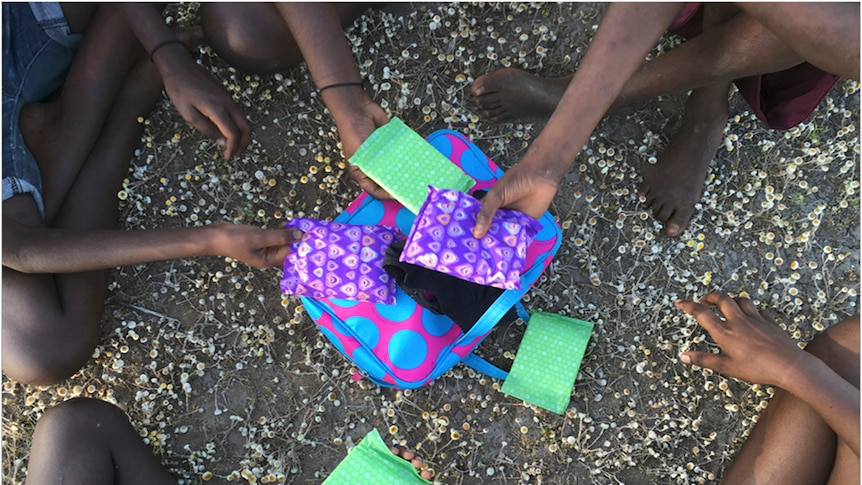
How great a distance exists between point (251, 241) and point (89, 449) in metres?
→ 0.93

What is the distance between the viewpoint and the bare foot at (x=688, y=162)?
2.35m

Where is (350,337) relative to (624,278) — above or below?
below

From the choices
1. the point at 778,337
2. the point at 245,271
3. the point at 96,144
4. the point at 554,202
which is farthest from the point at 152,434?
the point at 778,337

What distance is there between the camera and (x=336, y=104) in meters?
2.02

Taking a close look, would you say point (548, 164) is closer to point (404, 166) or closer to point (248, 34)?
point (404, 166)

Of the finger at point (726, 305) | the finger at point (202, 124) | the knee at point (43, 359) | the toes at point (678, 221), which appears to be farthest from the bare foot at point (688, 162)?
the knee at point (43, 359)

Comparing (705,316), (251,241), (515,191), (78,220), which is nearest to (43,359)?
(78,220)

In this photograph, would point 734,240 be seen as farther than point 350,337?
Yes

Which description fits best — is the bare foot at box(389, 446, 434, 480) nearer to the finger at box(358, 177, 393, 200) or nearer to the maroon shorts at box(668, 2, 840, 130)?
the finger at box(358, 177, 393, 200)

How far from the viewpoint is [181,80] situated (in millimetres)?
2105

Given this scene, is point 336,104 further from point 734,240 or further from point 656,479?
point 656,479

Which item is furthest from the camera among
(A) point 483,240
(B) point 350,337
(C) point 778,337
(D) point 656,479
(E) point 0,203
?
(D) point 656,479

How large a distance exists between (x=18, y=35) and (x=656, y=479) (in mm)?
2766

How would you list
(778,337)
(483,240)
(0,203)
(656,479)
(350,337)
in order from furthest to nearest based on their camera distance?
(656,479), (350,337), (778,337), (0,203), (483,240)
